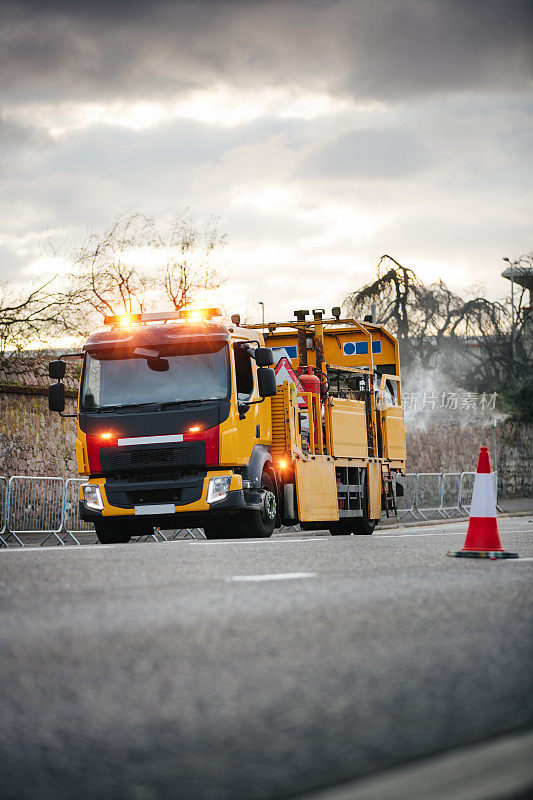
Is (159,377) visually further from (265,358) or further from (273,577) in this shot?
(273,577)

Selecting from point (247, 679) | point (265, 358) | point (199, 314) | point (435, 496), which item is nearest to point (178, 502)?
point (265, 358)

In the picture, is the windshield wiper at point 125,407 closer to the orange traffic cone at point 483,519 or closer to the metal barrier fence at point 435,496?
the orange traffic cone at point 483,519

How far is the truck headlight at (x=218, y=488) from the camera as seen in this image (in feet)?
50.7

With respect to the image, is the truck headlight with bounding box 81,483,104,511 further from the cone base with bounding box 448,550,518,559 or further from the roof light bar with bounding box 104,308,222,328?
Answer: the cone base with bounding box 448,550,518,559

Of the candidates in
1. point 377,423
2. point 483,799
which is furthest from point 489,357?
point 483,799

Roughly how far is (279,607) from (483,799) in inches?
139

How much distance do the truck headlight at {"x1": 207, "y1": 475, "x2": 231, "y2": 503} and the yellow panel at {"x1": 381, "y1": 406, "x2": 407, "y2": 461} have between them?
6.41m

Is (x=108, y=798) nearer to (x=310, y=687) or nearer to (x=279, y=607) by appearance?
(x=310, y=687)

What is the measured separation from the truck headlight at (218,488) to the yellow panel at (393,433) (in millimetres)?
6410

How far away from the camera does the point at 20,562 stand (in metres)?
9.58

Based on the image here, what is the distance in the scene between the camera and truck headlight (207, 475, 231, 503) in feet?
50.7

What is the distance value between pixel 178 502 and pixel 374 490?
5.90m

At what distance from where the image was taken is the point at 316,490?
1791cm

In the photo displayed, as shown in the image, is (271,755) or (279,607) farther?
(279,607)
